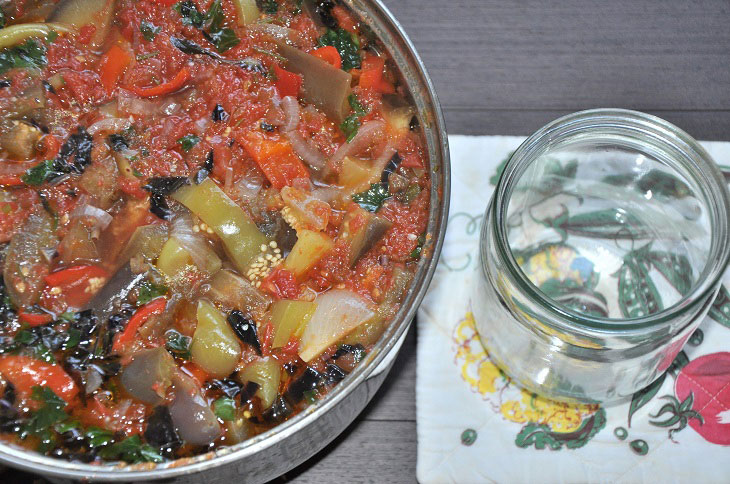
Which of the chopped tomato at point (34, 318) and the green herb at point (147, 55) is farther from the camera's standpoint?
the green herb at point (147, 55)

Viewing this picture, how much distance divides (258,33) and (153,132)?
0.47 m

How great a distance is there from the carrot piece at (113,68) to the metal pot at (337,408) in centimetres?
73

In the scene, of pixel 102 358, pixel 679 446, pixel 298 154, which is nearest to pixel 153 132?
pixel 298 154

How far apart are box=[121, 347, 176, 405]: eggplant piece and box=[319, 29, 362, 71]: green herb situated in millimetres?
1050

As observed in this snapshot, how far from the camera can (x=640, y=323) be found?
1.85 m

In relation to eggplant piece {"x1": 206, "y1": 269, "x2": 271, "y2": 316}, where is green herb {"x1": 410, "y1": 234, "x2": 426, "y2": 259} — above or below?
above

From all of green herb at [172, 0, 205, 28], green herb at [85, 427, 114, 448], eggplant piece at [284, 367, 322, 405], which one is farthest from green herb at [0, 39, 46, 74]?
eggplant piece at [284, 367, 322, 405]

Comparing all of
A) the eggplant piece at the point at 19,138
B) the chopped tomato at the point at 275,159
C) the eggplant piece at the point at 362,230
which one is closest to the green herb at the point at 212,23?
the chopped tomato at the point at 275,159

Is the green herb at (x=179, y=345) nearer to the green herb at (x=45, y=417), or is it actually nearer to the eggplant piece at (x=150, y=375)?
the eggplant piece at (x=150, y=375)

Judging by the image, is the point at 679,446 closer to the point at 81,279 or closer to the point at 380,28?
the point at 380,28

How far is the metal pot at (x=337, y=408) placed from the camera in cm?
173

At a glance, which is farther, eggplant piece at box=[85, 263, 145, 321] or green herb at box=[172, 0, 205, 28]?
green herb at box=[172, 0, 205, 28]

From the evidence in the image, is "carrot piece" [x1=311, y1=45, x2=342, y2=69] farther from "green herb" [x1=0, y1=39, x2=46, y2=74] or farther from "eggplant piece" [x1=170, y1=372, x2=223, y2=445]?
"eggplant piece" [x1=170, y1=372, x2=223, y2=445]

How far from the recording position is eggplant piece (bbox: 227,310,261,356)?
2008 millimetres
